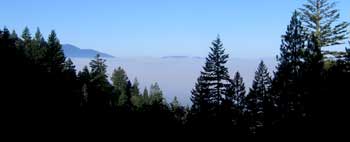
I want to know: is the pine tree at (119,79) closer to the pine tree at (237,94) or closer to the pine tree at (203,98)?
the pine tree at (237,94)

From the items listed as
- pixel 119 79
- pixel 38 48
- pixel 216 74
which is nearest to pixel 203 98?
pixel 216 74

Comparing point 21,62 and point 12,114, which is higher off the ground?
point 21,62

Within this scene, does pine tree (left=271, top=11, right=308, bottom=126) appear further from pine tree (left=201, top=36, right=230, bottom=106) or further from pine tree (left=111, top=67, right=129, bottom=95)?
pine tree (left=111, top=67, right=129, bottom=95)

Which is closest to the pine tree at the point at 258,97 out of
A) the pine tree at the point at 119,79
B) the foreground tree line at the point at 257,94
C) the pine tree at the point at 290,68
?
the foreground tree line at the point at 257,94

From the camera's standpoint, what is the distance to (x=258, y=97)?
58.6 metres

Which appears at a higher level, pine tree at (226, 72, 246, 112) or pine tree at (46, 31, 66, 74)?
pine tree at (46, 31, 66, 74)

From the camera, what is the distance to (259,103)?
57094 mm

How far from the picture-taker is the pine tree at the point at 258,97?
56.8m

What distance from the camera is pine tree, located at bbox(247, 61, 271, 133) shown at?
186 feet

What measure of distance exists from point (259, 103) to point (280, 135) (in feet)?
62.0

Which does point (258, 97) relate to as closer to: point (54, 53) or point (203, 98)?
point (203, 98)

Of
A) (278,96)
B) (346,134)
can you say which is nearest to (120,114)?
(278,96)

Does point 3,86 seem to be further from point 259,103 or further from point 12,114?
point 259,103

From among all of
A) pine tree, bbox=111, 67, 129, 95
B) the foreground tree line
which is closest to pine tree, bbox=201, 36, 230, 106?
the foreground tree line
